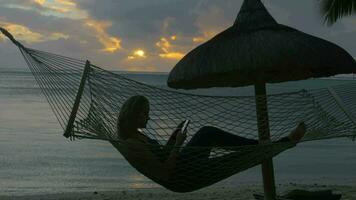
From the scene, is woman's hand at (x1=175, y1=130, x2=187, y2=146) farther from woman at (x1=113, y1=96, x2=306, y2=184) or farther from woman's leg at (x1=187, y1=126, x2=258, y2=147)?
woman's leg at (x1=187, y1=126, x2=258, y2=147)

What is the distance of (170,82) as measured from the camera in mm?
3430

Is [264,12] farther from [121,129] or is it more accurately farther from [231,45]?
[121,129]

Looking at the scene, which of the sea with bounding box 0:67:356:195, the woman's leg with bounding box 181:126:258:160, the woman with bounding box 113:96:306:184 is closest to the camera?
the woman with bounding box 113:96:306:184

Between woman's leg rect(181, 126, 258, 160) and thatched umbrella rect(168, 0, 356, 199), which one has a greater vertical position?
thatched umbrella rect(168, 0, 356, 199)

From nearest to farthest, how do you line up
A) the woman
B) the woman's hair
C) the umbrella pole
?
the woman < the woman's hair < the umbrella pole

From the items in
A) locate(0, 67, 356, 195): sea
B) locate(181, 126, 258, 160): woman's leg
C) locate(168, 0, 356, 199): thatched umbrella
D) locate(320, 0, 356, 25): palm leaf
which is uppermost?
locate(320, 0, 356, 25): palm leaf

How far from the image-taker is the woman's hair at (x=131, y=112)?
2811 mm

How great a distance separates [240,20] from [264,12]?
0.53 feet

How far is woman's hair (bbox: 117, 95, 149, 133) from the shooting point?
2.81 meters

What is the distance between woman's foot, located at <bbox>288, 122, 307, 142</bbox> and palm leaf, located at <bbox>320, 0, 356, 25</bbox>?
5.98 metres

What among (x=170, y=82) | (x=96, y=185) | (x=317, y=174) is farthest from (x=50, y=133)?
(x=170, y=82)

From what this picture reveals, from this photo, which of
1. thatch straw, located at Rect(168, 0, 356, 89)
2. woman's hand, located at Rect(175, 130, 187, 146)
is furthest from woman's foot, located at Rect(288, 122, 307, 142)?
woman's hand, located at Rect(175, 130, 187, 146)

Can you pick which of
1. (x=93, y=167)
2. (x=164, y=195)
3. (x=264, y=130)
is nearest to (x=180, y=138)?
(x=264, y=130)

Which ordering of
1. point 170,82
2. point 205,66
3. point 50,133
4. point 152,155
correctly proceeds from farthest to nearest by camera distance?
point 50,133 < point 170,82 < point 205,66 < point 152,155
